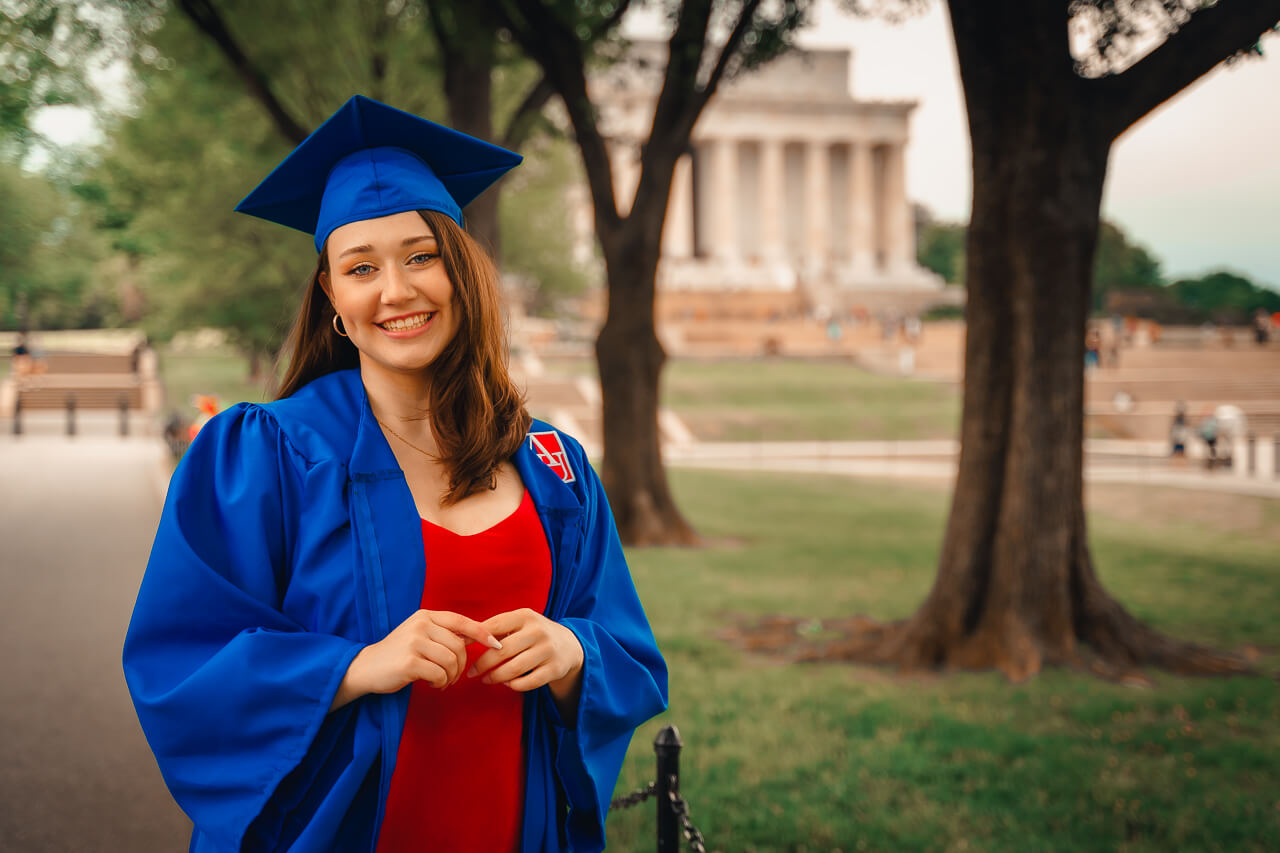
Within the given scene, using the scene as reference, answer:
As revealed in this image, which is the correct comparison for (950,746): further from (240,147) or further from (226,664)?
(240,147)

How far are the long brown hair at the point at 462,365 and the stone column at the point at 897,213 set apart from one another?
8224cm

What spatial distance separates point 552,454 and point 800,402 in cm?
3173

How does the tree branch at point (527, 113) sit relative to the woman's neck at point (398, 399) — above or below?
above

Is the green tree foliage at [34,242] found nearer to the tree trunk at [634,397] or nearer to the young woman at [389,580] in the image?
the tree trunk at [634,397]

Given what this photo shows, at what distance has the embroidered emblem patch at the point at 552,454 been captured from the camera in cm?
238

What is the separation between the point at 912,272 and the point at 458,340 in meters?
80.9

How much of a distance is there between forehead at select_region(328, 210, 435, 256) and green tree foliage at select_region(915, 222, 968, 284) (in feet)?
334

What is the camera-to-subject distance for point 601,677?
222cm

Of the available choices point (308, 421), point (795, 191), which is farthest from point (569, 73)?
point (795, 191)

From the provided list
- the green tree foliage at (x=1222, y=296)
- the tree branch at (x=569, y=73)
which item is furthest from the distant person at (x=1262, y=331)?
the tree branch at (x=569, y=73)

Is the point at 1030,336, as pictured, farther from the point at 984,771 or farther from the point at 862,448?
the point at 862,448

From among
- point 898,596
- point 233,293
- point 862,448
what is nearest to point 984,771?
point 898,596

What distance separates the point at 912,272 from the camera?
79875 mm

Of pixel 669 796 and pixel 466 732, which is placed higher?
pixel 466 732
